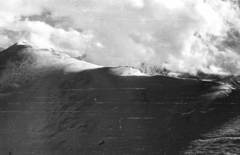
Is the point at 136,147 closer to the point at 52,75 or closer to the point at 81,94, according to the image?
the point at 81,94

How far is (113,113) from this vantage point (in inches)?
1730

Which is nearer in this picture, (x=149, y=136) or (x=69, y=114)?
(x=149, y=136)

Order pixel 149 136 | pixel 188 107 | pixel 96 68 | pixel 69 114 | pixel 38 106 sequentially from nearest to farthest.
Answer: pixel 149 136
pixel 188 107
pixel 69 114
pixel 38 106
pixel 96 68

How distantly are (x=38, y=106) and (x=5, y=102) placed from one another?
22.7 ft

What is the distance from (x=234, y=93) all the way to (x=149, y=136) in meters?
15.4

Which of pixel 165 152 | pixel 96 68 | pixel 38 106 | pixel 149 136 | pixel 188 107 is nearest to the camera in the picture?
pixel 165 152

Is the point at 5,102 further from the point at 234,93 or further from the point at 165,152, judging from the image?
the point at 234,93

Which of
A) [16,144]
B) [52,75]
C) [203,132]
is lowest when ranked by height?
[16,144]

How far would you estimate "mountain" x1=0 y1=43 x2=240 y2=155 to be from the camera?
3812 cm

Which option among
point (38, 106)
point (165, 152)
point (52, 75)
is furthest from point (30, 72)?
point (165, 152)

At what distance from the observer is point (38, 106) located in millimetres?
50125

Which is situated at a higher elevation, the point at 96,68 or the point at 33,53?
the point at 33,53

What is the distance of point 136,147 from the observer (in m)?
37.8

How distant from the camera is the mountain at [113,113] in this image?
125ft
